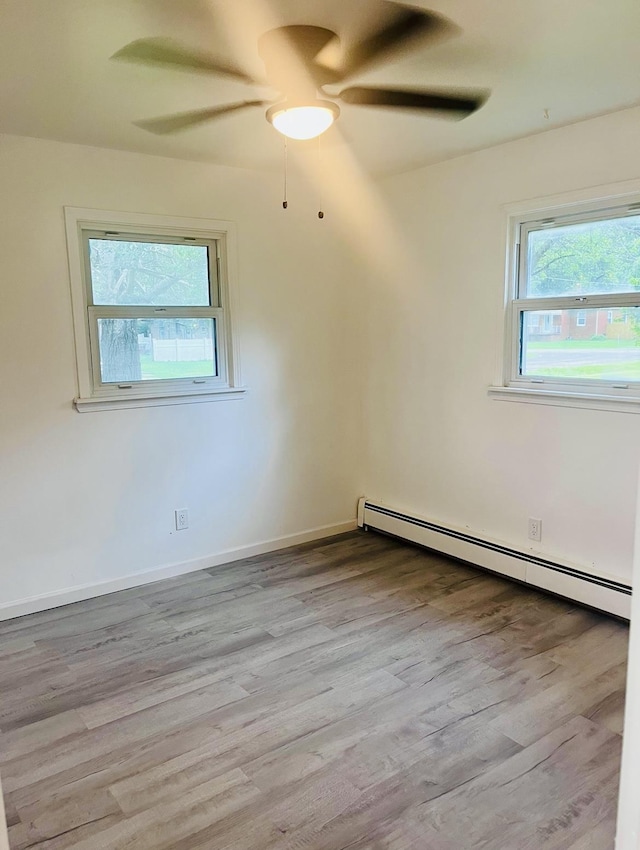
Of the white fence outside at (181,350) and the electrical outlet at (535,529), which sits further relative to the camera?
the white fence outside at (181,350)

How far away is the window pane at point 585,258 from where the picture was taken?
284 cm

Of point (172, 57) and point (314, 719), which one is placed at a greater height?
point (172, 57)

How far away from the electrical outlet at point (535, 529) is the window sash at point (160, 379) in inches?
78.3

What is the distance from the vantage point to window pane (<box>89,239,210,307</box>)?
330cm

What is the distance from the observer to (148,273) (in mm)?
3445

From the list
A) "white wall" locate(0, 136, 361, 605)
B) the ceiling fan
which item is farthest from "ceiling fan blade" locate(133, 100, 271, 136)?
"white wall" locate(0, 136, 361, 605)

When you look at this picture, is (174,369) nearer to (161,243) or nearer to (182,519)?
(161,243)

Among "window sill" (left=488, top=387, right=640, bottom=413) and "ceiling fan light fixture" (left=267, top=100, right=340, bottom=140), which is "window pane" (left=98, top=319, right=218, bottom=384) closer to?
"ceiling fan light fixture" (left=267, top=100, right=340, bottom=140)

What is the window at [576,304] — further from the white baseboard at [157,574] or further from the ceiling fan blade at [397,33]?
the white baseboard at [157,574]

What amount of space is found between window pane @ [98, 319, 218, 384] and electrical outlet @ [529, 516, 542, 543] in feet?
6.81

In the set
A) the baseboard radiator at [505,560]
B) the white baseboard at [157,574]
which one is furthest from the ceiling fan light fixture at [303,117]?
the white baseboard at [157,574]

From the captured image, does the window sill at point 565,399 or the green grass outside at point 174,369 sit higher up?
the green grass outside at point 174,369

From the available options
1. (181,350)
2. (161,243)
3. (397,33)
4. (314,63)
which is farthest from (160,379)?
(397,33)

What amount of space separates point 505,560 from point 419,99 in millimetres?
2428
